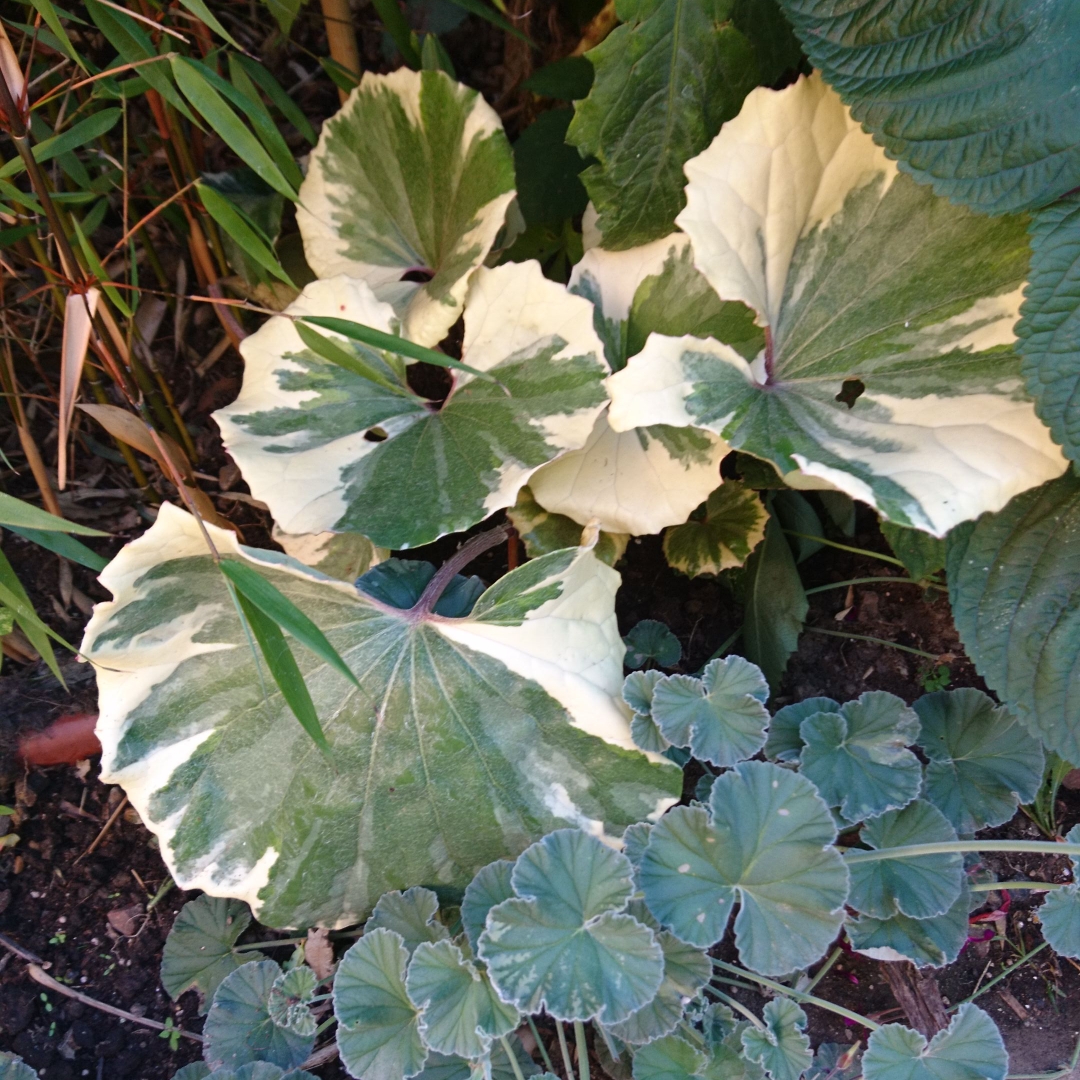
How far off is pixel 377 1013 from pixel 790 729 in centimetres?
49

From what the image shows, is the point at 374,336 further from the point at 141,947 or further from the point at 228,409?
the point at 141,947

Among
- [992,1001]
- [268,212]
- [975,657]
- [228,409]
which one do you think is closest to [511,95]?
[268,212]

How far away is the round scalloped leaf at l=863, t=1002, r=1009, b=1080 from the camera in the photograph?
0.79 metres

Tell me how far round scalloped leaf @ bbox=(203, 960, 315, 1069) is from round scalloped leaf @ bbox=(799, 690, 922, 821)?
0.56 metres

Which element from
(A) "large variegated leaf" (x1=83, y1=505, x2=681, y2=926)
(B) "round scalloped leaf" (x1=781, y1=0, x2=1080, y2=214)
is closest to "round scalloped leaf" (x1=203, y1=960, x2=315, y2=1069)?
(A) "large variegated leaf" (x1=83, y1=505, x2=681, y2=926)

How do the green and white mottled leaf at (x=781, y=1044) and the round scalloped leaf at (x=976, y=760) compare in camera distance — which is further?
the round scalloped leaf at (x=976, y=760)

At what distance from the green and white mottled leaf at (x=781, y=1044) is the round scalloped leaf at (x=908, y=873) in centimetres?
12

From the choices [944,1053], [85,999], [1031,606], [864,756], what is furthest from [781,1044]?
[85,999]

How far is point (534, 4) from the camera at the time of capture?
1.24 m

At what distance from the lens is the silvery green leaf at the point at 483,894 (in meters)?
0.85

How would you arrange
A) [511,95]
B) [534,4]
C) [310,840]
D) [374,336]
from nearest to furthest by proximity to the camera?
[374,336] → [310,840] → [534,4] → [511,95]

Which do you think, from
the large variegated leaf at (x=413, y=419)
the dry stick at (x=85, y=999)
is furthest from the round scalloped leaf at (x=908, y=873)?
the dry stick at (x=85, y=999)

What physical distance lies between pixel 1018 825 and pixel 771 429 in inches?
25.2

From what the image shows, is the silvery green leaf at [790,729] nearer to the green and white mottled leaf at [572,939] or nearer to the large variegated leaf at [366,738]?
the large variegated leaf at [366,738]
